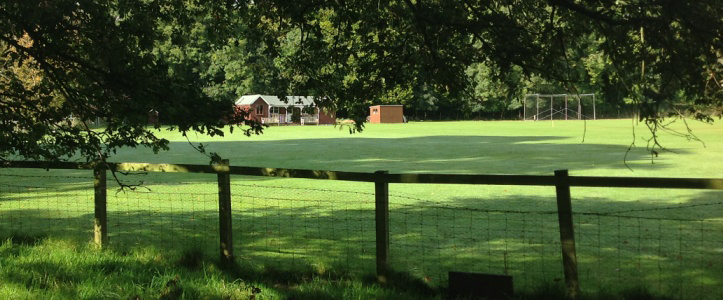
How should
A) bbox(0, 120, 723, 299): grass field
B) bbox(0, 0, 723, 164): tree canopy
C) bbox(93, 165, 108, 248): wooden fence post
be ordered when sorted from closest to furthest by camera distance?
1. bbox(0, 0, 723, 164): tree canopy
2. bbox(0, 120, 723, 299): grass field
3. bbox(93, 165, 108, 248): wooden fence post

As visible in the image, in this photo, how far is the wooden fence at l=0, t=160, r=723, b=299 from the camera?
548 cm

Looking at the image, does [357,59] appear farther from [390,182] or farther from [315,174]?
[390,182]

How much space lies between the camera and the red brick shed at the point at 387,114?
78.4 meters

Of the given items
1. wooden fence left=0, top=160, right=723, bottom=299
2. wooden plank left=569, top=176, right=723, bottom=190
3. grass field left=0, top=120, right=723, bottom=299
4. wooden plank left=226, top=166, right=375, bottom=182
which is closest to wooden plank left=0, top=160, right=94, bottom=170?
wooden fence left=0, top=160, right=723, bottom=299

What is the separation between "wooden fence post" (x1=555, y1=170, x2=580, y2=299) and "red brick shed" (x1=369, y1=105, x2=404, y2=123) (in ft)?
237

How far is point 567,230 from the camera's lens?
568 cm

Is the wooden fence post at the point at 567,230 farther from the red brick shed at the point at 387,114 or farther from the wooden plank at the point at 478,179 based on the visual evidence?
the red brick shed at the point at 387,114

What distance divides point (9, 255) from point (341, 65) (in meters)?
4.09

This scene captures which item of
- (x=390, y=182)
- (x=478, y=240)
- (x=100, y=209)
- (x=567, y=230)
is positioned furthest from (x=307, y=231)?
(x=567, y=230)

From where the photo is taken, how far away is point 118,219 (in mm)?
10734

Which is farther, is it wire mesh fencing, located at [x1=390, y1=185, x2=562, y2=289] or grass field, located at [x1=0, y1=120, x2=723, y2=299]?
wire mesh fencing, located at [x1=390, y1=185, x2=562, y2=289]

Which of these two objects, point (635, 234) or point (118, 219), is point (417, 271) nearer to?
point (635, 234)

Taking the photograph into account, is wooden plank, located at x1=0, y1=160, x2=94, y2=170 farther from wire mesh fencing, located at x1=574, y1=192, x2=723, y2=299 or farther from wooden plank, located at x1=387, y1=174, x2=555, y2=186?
wire mesh fencing, located at x1=574, y1=192, x2=723, y2=299

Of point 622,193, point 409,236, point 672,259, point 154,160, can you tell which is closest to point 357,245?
point 409,236
